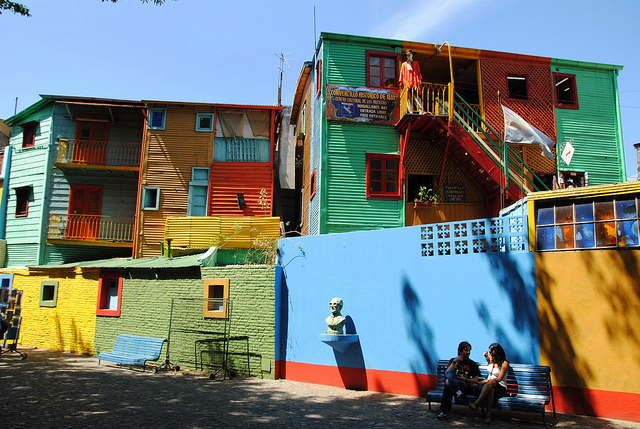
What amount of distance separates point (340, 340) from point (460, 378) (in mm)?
2752

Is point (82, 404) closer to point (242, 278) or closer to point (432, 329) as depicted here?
point (242, 278)

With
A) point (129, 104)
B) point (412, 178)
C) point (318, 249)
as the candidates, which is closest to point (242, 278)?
point (318, 249)

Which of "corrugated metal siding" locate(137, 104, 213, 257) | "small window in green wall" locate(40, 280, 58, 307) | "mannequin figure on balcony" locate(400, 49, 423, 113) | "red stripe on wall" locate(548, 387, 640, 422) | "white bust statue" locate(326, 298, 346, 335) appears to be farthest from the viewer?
"corrugated metal siding" locate(137, 104, 213, 257)

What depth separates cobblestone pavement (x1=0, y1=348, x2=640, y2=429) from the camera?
279 inches

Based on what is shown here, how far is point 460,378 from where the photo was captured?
748 cm

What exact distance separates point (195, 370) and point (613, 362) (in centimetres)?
917

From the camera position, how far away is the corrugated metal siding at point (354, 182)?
46.2ft

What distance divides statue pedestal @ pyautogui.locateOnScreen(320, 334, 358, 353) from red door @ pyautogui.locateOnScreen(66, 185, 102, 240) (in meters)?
12.2

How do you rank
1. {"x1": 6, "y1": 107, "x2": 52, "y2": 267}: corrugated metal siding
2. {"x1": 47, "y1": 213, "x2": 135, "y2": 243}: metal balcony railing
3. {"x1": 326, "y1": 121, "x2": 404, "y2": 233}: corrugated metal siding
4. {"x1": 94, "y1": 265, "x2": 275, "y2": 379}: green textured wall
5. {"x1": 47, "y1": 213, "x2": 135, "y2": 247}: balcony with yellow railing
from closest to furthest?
{"x1": 94, "y1": 265, "x2": 275, "y2": 379}: green textured wall
{"x1": 326, "y1": 121, "x2": 404, "y2": 233}: corrugated metal siding
{"x1": 47, "y1": 213, "x2": 135, "y2": 247}: balcony with yellow railing
{"x1": 47, "y1": 213, "x2": 135, "y2": 243}: metal balcony railing
{"x1": 6, "y1": 107, "x2": 52, "y2": 267}: corrugated metal siding

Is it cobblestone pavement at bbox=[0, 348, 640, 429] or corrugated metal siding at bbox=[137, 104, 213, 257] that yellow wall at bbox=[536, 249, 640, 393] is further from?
corrugated metal siding at bbox=[137, 104, 213, 257]

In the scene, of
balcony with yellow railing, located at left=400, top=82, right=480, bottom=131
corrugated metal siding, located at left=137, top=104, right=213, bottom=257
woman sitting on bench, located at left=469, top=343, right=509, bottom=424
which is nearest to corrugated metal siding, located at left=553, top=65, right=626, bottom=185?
balcony with yellow railing, located at left=400, top=82, right=480, bottom=131

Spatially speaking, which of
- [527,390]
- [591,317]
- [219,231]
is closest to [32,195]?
[219,231]

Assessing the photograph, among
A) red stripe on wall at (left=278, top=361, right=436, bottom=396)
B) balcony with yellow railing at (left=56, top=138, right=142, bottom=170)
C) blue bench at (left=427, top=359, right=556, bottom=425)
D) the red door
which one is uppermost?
balcony with yellow railing at (left=56, top=138, right=142, bottom=170)

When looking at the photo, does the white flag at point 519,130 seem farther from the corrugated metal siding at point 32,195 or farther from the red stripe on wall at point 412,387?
the corrugated metal siding at point 32,195
